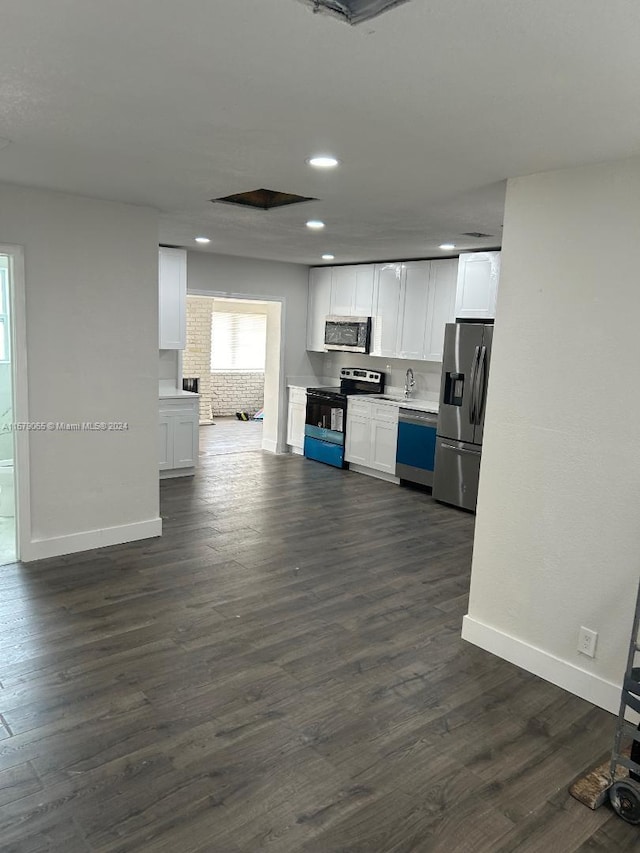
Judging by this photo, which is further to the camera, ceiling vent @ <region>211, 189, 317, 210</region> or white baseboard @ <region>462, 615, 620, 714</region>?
ceiling vent @ <region>211, 189, 317, 210</region>

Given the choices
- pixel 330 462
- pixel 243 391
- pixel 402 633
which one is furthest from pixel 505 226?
pixel 243 391

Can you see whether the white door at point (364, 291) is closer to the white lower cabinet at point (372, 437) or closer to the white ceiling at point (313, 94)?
the white lower cabinet at point (372, 437)

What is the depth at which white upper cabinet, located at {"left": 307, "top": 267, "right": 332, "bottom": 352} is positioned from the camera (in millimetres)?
8047

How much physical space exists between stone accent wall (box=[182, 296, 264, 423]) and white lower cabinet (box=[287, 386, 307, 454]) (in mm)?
2132

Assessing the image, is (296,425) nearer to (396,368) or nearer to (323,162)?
(396,368)

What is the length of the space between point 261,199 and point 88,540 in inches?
107

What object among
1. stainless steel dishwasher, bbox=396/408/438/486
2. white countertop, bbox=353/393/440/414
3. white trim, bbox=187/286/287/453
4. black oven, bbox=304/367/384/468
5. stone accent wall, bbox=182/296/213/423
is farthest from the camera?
stone accent wall, bbox=182/296/213/423

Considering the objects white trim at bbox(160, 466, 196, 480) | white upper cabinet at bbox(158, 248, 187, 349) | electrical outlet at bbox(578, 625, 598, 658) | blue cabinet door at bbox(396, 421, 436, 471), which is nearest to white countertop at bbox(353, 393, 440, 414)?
blue cabinet door at bbox(396, 421, 436, 471)

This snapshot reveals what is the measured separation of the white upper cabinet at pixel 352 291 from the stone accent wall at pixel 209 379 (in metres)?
2.36

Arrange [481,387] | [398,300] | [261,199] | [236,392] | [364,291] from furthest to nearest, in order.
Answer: [236,392], [364,291], [398,300], [481,387], [261,199]

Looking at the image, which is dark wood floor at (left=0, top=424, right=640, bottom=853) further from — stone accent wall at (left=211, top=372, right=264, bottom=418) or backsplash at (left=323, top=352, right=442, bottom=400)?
stone accent wall at (left=211, top=372, right=264, bottom=418)

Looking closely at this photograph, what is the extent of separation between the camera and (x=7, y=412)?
550 centimetres

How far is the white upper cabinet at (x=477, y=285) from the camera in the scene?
18.9ft

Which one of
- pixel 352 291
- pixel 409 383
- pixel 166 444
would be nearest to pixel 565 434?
pixel 409 383
